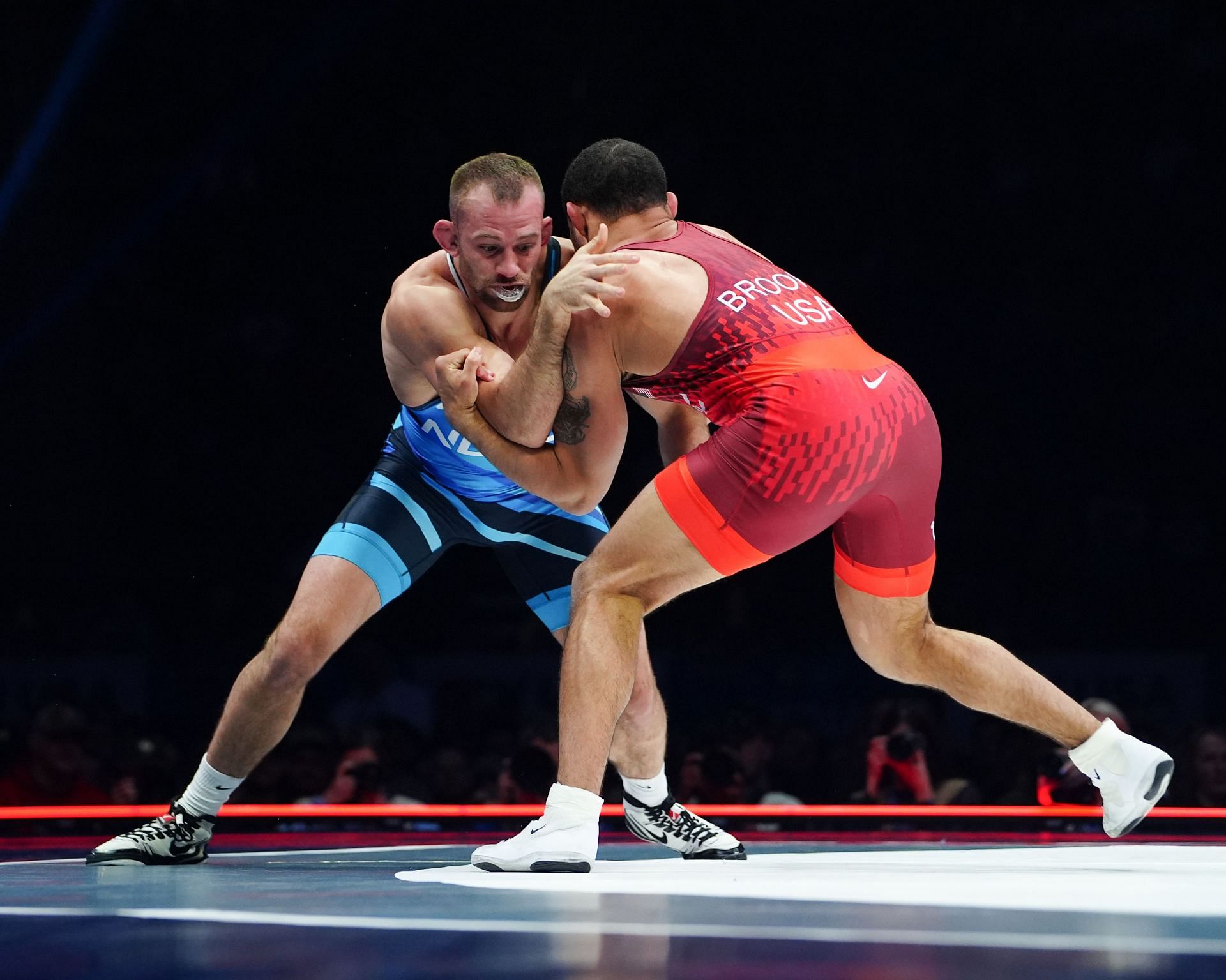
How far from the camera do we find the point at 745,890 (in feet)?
5.82

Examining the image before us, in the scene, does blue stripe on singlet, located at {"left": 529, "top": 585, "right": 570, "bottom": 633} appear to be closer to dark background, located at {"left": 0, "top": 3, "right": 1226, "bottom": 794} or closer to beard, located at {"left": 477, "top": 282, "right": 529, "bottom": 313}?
beard, located at {"left": 477, "top": 282, "right": 529, "bottom": 313}

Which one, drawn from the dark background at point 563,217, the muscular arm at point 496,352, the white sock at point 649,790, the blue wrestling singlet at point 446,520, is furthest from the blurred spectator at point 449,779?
the muscular arm at point 496,352

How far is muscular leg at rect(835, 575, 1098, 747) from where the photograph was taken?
2.41 m

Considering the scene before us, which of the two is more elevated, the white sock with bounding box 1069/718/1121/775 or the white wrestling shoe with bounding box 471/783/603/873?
the white sock with bounding box 1069/718/1121/775

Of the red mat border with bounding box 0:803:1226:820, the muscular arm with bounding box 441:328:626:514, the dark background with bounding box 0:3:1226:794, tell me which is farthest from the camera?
the dark background with bounding box 0:3:1226:794

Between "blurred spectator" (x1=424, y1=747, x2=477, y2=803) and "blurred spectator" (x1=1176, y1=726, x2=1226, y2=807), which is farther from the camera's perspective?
"blurred spectator" (x1=424, y1=747, x2=477, y2=803)

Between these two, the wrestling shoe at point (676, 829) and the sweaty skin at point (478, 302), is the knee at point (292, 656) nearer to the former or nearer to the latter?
the sweaty skin at point (478, 302)

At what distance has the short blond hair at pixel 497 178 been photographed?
2.54 meters

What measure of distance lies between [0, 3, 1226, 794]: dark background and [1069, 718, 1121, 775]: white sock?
4453mm

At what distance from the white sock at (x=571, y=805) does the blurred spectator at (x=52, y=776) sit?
305 cm

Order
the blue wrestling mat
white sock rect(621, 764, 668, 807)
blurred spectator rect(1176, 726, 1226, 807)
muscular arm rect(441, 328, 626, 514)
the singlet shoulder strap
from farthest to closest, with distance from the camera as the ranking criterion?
blurred spectator rect(1176, 726, 1226, 807)
white sock rect(621, 764, 668, 807)
the singlet shoulder strap
muscular arm rect(441, 328, 626, 514)
the blue wrestling mat

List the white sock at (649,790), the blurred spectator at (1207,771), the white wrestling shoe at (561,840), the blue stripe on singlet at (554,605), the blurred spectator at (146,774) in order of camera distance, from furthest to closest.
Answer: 1. the blurred spectator at (146,774)
2. the blurred spectator at (1207,771)
3. the blue stripe on singlet at (554,605)
4. the white sock at (649,790)
5. the white wrestling shoe at (561,840)

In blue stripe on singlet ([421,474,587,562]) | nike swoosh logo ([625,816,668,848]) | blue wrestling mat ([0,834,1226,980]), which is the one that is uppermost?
blue stripe on singlet ([421,474,587,562])

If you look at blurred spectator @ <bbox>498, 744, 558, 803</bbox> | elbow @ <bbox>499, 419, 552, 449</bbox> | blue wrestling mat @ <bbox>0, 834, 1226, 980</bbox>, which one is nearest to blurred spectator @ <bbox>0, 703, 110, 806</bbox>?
blurred spectator @ <bbox>498, 744, 558, 803</bbox>
